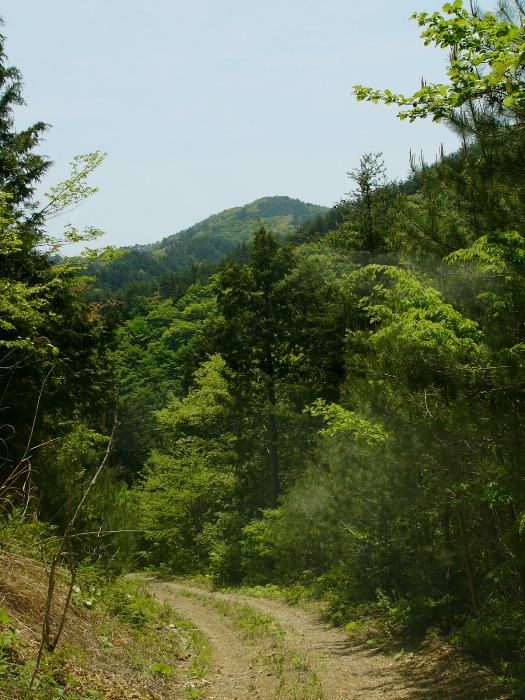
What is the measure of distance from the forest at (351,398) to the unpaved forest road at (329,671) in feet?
1.50

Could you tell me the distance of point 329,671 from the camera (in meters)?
8.41

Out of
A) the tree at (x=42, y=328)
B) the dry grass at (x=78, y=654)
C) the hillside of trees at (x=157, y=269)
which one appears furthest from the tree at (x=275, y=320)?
the dry grass at (x=78, y=654)

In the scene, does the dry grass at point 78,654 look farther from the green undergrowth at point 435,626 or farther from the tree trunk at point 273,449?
the tree trunk at point 273,449

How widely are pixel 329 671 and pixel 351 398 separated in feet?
15.9

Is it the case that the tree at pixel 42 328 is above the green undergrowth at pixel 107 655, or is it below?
above

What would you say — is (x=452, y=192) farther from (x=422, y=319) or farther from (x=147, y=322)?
(x=147, y=322)

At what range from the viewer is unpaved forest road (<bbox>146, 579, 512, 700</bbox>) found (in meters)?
7.12

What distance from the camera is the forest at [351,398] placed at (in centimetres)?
622

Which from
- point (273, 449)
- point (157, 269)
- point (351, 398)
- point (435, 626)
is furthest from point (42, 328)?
point (157, 269)

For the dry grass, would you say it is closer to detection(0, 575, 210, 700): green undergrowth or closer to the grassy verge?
detection(0, 575, 210, 700): green undergrowth

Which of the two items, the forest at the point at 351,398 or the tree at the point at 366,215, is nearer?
the forest at the point at 351,398

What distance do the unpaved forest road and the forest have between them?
46 cm

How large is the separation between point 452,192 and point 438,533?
19.2ft

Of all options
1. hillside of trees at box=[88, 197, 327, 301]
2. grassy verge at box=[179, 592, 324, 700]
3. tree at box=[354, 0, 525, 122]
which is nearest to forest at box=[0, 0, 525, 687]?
tree at box=[354, 0, 525, 122]
